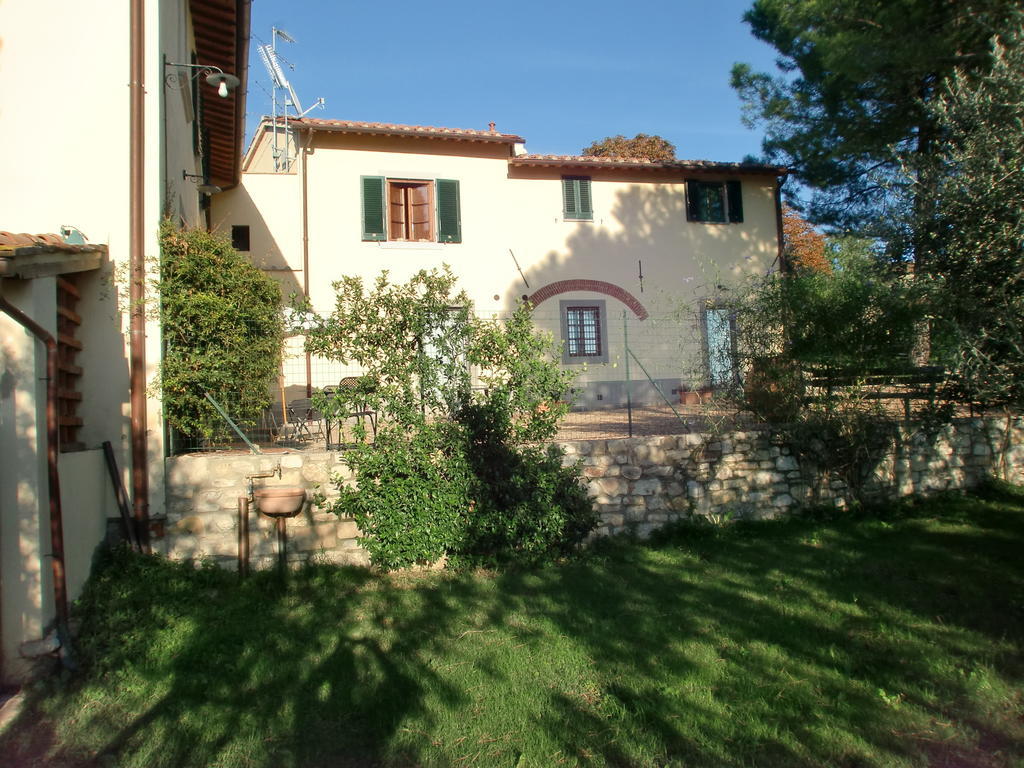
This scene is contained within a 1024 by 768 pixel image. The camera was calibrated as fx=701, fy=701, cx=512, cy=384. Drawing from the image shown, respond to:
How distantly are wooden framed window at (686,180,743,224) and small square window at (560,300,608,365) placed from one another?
343 centimetres

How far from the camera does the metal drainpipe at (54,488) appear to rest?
447 centimetres

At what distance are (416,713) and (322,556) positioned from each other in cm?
260

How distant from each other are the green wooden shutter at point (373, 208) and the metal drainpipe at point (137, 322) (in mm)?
8178

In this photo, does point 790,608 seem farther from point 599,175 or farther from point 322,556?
point 599,175

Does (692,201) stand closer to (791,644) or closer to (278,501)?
(278,501)

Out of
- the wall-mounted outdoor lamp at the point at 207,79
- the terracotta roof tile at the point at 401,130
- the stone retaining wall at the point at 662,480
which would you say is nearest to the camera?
the stone retaining wall at the point at 662,480

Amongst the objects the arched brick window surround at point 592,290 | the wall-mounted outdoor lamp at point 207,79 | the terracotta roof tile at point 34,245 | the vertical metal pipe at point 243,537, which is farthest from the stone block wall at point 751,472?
the arched brick window surround at point 592,290

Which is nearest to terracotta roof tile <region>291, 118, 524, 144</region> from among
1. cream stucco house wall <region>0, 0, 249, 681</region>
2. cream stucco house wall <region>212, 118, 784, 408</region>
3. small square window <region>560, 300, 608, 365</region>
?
cream stucco house wall <region>212, 118, 784, 408</region>

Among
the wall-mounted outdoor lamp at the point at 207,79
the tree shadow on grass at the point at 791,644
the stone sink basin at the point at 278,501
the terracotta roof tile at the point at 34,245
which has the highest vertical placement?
the wall-mounted outdoor lamp at the point at 207,79

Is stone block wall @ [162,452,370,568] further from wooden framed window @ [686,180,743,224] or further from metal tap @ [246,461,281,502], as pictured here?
wooden framed window @ [686,180,743,224]

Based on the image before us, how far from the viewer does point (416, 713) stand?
12.5 ft

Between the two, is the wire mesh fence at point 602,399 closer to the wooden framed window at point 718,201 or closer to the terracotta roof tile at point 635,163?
the terracotta roof tile at point 635,163

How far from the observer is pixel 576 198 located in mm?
15469

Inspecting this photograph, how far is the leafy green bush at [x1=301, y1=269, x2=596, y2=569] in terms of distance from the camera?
19.6 ft
